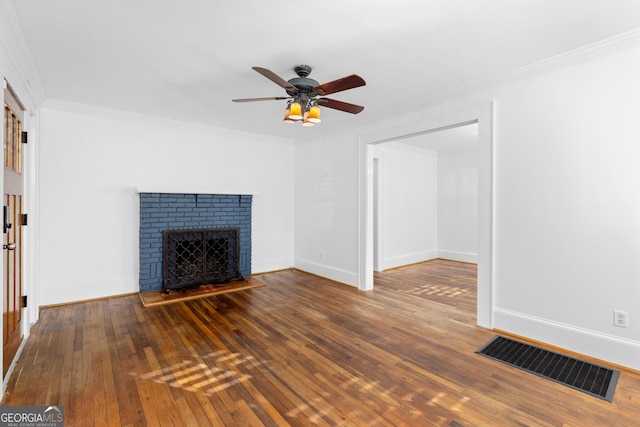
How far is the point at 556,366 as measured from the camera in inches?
97.7

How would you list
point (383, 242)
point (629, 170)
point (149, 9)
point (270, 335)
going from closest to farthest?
point (149, 9) < point (629, 170) < point (270, 335) < point (383, 242)

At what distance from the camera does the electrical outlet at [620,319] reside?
8.09ft

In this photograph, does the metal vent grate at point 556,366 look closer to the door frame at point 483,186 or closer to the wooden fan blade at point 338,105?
the door frame at point 483,186

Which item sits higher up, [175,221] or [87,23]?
[87,23]

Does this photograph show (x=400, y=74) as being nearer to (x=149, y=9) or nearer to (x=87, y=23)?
(x=149, y=9)

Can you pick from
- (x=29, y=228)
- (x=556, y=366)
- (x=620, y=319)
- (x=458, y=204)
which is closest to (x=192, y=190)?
(x=29, y=228)

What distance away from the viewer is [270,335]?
3.07 metres

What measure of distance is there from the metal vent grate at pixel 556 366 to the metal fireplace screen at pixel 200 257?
3.74 meters

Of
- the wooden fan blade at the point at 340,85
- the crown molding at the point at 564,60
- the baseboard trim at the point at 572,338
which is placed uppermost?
the crown molding at the point at 564,60

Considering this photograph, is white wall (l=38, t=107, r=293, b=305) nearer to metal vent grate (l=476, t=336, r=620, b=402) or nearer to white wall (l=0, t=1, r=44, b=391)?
white wall (l=0, t=1, r=44, b=391)

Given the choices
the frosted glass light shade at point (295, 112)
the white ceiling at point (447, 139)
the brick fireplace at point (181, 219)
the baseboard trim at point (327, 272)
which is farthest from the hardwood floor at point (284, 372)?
the white ceiling at point (447, 139)

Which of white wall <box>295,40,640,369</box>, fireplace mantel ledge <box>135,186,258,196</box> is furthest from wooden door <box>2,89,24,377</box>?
white wall <box>295,40,640,369</box>

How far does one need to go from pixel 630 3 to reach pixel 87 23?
3665 mm

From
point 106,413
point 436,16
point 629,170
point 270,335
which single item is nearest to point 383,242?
point 270,335
